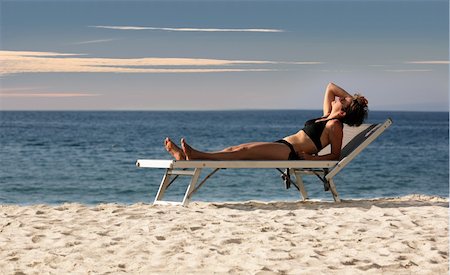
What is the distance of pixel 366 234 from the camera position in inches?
225

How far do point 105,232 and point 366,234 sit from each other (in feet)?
6.35

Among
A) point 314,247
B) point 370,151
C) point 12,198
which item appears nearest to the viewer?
point 314,247

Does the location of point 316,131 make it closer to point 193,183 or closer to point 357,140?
point 357,140

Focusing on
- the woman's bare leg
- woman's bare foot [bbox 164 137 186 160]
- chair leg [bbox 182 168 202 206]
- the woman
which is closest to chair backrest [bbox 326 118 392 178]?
A: the woman

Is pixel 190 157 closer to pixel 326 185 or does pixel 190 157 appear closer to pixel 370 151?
pixel 326 185

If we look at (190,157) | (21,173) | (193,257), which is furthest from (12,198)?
(193,257)

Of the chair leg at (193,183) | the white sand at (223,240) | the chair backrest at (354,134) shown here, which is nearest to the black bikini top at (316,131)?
the chair backrest at (354,134)

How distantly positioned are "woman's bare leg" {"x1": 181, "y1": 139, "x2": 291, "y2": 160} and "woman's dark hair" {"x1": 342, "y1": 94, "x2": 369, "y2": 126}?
70 centimetres

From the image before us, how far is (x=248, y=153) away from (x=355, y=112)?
3.90 ft

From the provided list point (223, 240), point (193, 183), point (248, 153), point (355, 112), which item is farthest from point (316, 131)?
point (223, 240)

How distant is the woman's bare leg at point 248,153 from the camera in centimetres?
696

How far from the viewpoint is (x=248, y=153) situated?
281 inches

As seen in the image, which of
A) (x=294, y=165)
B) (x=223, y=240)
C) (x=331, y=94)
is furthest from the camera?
(x=331, y=94)

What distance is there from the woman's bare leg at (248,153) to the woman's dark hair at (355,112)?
2.28ft
